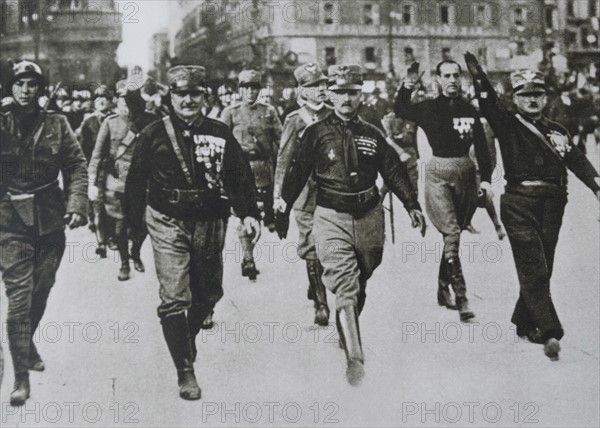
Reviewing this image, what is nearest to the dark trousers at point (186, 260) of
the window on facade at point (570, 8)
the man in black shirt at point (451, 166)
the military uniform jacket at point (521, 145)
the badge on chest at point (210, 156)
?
the badge on chest at point (210, 156)

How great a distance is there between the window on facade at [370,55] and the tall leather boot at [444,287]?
1.23 meters

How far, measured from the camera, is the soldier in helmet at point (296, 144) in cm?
461

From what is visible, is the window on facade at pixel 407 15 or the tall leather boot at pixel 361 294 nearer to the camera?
the tall leather boot at pixel 361 294

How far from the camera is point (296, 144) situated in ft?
15.0

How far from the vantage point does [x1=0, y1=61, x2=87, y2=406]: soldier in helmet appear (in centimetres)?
436

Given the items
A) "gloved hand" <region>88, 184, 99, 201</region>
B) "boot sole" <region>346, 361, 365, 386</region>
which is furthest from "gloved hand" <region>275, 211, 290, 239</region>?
"gloved hand" <region>88, 184, 99, 201</region>

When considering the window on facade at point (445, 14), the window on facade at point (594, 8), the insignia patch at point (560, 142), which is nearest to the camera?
the insignia patch at point (560, 142)

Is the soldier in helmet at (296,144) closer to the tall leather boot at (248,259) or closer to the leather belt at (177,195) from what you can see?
the tall leather boot at (248,259)

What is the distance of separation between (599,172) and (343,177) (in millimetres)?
1619

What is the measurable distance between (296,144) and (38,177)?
142cm

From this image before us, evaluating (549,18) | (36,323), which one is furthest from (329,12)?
(36,323)

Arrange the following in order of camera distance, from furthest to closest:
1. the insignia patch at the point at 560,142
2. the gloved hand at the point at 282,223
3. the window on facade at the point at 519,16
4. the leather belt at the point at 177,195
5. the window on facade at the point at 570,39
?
the window on facade at the point at 570,39, the window on facade at the point at 519,16, the insignia patch at the point at 560,142, the gloved hand at the point at 282,223, the leather belt at the point at 177,195

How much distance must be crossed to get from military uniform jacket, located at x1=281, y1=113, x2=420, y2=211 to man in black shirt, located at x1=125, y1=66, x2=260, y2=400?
29 cm

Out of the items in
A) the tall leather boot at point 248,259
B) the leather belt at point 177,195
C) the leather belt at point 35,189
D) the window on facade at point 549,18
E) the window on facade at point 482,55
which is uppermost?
the window on facade at point 549,18
